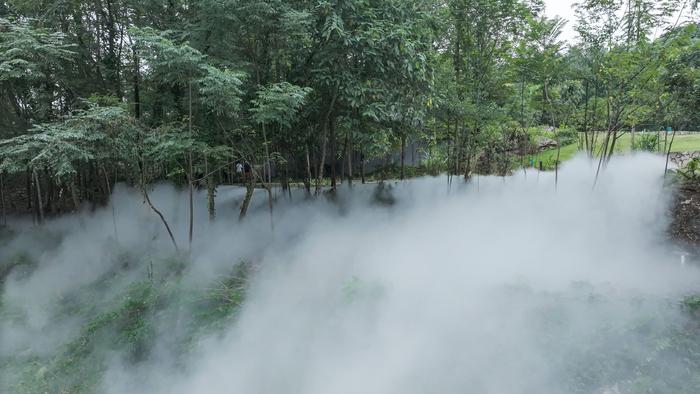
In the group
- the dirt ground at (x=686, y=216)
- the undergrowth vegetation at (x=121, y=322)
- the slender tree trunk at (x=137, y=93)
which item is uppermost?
the slender tree trunk at (x=137, y=93)

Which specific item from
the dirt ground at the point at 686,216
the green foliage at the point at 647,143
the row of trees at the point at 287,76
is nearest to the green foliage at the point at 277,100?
the row of trees at the point at 287,76

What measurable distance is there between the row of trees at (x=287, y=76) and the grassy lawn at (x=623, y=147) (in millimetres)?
2456

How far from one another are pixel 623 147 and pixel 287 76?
8.66m

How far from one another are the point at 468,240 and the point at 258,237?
368 centimetres

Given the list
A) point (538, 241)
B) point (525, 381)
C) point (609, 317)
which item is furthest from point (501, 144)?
point (525, 381)

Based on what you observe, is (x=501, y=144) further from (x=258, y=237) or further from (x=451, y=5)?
(x=258, y=237)

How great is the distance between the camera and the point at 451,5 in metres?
7.24

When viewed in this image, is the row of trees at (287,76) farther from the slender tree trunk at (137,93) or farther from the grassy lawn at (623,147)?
the grassy lawn at (623,147)

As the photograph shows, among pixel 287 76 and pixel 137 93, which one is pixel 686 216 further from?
pixel 137 93

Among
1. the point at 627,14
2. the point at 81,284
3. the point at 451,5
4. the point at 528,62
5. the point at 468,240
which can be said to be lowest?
the point at 81,284

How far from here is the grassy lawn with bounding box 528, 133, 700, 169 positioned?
9.23 meters

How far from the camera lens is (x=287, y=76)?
6262 millimetres

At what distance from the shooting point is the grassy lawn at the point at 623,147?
9.23m

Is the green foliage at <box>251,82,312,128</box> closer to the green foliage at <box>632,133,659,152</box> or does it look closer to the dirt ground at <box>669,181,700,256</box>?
the dirt ground at <box>669,181,700,256</box>
